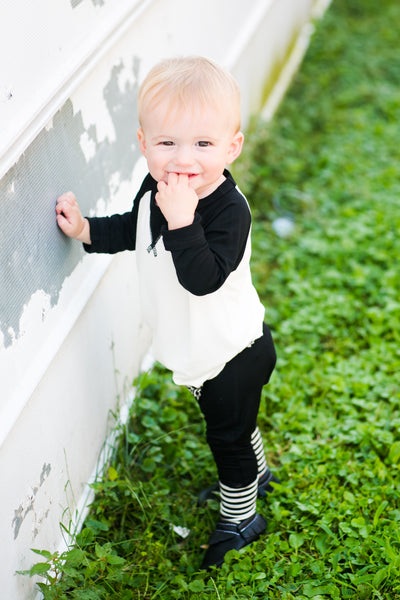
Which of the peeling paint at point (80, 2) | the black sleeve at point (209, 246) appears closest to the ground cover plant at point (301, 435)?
the black sleeve at point (209, 246)

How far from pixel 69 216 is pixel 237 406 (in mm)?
783

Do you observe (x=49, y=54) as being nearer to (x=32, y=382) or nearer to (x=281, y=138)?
(x=32, y=382)

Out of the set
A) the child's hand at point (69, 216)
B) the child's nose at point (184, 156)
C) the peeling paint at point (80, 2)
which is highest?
the peeling paint at point (80, 2)

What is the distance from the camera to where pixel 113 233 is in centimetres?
205

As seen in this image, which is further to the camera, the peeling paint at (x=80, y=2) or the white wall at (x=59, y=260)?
the peeling paint at (x=80, y=2)

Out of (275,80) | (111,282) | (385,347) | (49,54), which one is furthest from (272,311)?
(275,80)

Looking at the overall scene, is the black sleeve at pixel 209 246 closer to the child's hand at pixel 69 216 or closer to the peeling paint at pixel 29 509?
the child's hand at pixel 69 216

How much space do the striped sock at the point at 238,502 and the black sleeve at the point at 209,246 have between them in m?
0.88

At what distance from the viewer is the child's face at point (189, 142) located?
5.46ft

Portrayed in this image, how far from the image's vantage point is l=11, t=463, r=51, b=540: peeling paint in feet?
5.98

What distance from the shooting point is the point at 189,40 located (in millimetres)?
3297

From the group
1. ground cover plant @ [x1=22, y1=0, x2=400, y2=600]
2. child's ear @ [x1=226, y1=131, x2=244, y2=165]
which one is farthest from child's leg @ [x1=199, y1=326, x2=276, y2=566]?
child's ear @ [x1=226, y1=131, x2=244, y2=165]

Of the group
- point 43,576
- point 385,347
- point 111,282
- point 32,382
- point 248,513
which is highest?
point 32,382

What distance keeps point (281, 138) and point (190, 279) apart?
12.4 ft
